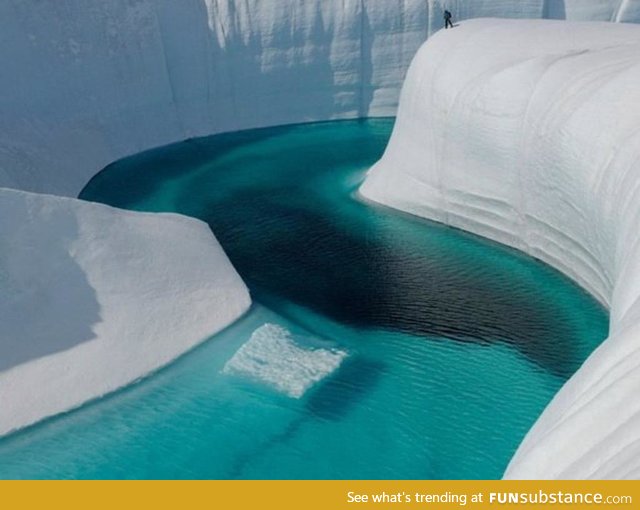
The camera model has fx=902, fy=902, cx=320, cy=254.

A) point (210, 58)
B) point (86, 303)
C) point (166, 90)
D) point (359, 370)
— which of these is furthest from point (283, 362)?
point (210, 58)

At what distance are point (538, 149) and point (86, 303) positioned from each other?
25.0 feet

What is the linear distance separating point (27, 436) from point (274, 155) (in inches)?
526

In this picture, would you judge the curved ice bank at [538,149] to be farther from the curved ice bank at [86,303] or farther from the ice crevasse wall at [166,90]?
the curved ice bank at [86,303]

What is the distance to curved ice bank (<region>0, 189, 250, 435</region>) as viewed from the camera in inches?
454

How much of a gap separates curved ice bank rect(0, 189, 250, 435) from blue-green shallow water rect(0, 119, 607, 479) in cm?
37

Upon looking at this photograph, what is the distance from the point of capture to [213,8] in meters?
25.3

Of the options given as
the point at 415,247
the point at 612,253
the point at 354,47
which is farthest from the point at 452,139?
the point at 354,47

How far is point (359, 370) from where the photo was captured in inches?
467

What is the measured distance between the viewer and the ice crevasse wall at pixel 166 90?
12789 millimetres

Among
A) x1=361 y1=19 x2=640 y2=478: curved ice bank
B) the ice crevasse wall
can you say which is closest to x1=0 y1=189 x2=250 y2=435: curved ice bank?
the ice crevasse wall

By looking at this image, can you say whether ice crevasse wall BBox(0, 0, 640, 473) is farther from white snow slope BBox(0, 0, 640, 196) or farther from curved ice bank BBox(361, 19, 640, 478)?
curved ice bank BBox(361, 19, 640, 478)

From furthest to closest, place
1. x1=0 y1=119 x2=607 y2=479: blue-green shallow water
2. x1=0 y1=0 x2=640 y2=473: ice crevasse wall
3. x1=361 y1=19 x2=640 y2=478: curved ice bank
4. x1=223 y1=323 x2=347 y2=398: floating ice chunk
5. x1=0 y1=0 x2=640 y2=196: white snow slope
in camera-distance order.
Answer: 1. x1=0 y1=0 x2=640 y2=196: white snow slope
2. x1=0 y1=0 x2=640 y2=473: ice crevasse wall
3. x1=361 y1=19 x2=640 y2=478: curved ice bank
4. x1=223 y1=323 x2=347 y2=398: floating ice chunk
5. x1=0 y1=119 x2=607 y2=479: blue-green shallow water

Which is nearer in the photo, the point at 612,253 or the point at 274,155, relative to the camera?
the point at 612,253
